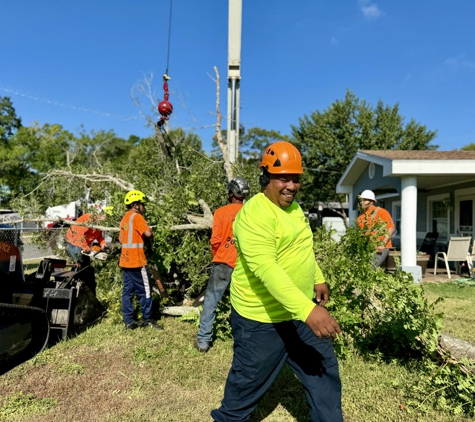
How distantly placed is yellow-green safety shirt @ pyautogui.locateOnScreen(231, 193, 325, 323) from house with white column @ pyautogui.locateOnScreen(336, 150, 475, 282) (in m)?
7.34

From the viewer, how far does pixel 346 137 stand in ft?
77.7

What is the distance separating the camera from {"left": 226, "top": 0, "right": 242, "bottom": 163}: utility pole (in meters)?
7.58

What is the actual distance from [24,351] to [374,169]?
1184 cm

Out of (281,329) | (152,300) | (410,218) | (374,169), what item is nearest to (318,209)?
(374,169)

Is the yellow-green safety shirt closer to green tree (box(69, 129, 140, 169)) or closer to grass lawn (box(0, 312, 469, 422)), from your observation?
grass lawn (box(0, 312, 469, 422))

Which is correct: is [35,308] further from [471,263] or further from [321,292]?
[471,263]

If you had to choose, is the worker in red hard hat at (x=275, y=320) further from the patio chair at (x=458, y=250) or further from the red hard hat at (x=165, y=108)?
the patio chair at (x=458, y=250)

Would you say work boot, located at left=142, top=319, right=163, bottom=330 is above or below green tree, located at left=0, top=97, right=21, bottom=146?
below

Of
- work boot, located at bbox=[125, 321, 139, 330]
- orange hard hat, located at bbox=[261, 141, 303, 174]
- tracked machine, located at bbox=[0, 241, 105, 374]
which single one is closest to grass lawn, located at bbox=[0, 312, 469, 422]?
tracked machine, located at bbox=[0, 241, 105, 374]

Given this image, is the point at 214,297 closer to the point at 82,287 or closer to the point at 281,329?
the point at 82,287

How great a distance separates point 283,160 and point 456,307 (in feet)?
19.0

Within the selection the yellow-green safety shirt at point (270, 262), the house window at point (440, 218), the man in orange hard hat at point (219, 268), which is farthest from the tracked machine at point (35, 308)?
the house window at point (440, 218)

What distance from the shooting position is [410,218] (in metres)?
9.34

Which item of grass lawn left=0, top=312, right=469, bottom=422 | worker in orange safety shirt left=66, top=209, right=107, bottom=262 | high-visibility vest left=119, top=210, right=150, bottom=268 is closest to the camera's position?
grass lawn left=0, top=312, right=469, bottom=422
